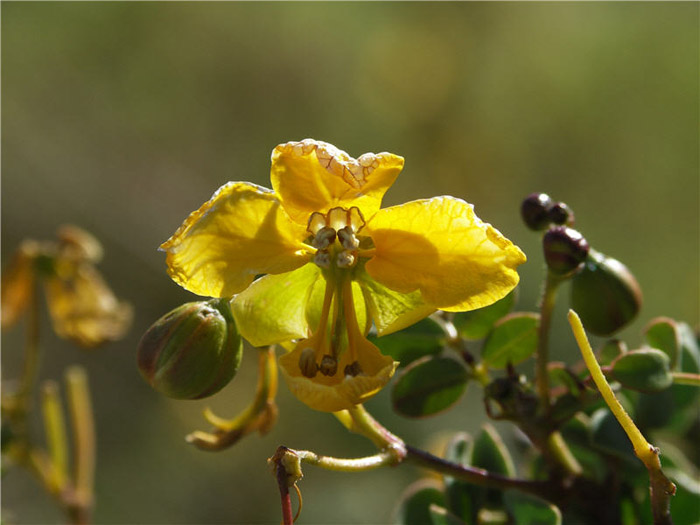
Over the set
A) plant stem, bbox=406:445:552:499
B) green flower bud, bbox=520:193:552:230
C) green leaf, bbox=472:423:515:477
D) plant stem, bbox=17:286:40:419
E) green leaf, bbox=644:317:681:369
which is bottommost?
plant stem, bbox=17:286:40:419

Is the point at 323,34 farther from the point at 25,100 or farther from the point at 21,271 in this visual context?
the point at 21,271

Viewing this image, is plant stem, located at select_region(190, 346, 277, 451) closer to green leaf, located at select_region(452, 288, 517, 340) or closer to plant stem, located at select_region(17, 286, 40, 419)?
green leaf, located at select_region(452, 288, 517, 340)

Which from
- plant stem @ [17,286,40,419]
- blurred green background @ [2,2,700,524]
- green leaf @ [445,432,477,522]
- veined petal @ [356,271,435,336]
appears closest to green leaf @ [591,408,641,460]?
green leaf @ [445,432,477,522]

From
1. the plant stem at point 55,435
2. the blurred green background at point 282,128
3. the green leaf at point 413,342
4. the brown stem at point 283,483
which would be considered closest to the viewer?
the brown stem at point 283,483

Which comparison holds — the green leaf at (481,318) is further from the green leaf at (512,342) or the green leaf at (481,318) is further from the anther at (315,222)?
the anther at (315,222)

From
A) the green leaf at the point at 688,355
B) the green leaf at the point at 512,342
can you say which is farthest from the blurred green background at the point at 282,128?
the green leaf at the point at 512,342

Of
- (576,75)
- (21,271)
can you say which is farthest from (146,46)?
(21,271)
